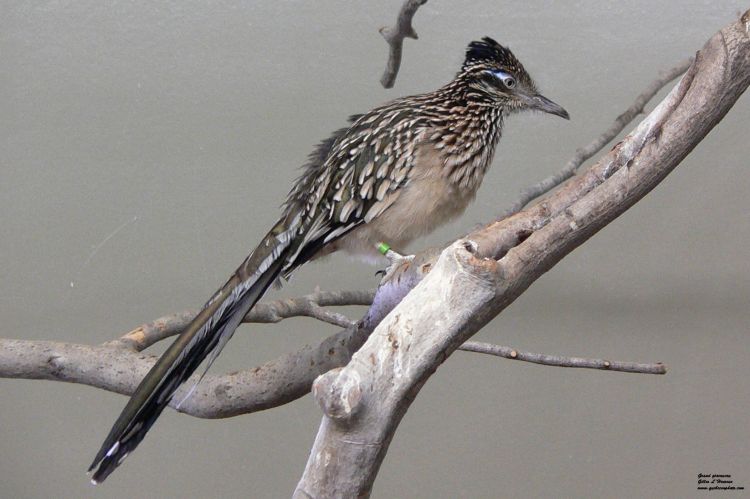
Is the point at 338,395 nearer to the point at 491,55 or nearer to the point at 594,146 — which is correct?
the point at 491,55

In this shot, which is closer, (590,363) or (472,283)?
(472,283)

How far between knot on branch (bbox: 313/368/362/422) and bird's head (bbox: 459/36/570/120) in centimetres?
117

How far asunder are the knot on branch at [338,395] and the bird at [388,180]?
2.10ft

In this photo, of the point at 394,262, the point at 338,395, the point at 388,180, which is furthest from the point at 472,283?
the point at 388,180

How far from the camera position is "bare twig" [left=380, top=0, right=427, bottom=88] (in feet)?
6.63

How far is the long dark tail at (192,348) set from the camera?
143 centimetres

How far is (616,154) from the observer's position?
1281 mm

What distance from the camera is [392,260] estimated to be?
1.75 metres

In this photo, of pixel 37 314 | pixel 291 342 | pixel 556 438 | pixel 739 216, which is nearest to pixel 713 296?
pixel 739 216

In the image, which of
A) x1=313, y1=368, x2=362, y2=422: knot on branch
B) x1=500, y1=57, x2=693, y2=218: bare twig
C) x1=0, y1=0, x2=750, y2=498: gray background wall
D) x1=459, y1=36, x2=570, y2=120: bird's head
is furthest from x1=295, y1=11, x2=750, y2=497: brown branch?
x1=0, y1=0, x2=750, y2=498: gray background wall

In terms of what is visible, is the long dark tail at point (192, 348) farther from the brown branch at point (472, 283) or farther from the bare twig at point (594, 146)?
the bare twig at point (594, 146)

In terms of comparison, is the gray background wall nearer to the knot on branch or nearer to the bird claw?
the bird claw

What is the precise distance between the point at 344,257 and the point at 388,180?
2.89 ft

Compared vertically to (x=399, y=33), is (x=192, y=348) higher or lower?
lower
